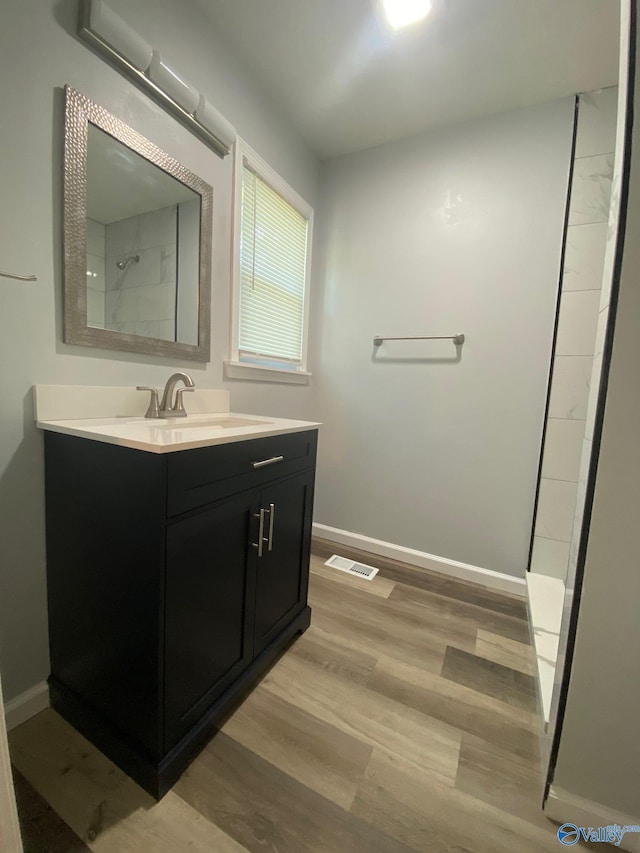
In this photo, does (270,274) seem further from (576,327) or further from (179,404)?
(576,327)

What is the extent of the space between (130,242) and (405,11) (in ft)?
4.49

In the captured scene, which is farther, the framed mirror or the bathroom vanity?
the framed mirror

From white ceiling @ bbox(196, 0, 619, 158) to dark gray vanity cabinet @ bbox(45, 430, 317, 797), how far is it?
5.59ft

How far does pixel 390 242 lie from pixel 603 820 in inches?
97.0

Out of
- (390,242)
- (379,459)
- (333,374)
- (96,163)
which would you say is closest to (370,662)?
(379,459)

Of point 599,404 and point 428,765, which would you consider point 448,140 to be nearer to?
point 599,404

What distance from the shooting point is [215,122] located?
140cm

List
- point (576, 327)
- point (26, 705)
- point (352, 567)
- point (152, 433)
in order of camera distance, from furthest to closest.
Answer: point (352, 567) → point (576, 327) → point (26, 705) → point (152, 433)

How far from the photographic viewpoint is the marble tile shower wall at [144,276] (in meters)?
1.18

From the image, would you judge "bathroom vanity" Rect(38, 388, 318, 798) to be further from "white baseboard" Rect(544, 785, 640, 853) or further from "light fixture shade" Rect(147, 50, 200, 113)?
"light fixture shade" Rect(147, 50, 200, 113)

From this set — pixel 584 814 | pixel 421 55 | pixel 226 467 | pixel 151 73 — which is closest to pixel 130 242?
pixel 151 73

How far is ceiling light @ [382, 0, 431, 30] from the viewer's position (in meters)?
1.27

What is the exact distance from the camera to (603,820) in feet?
2.77

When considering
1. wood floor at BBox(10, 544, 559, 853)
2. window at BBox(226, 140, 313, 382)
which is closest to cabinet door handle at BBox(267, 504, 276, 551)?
wood floor at BBox(10, 544, 559, 853)
